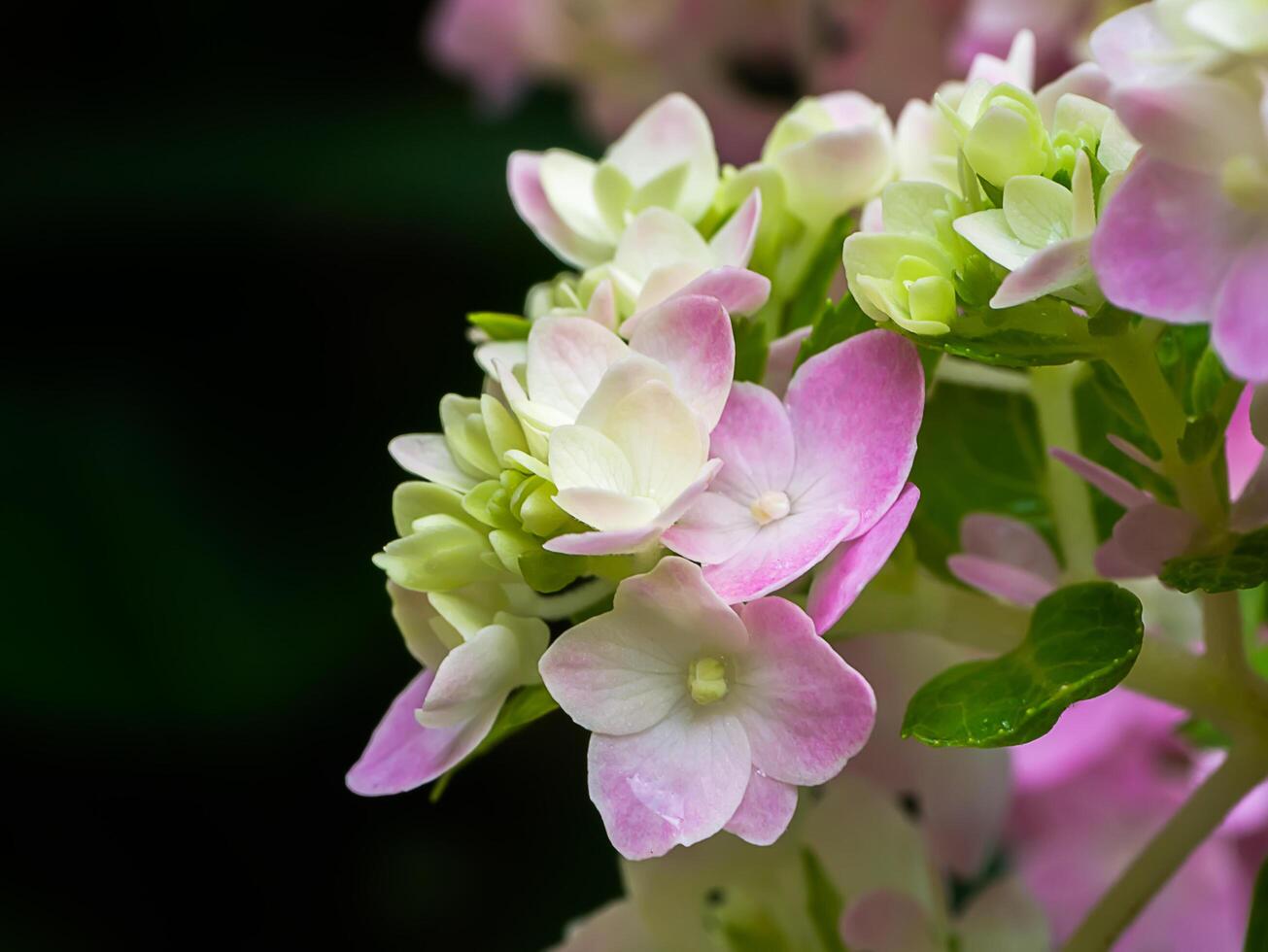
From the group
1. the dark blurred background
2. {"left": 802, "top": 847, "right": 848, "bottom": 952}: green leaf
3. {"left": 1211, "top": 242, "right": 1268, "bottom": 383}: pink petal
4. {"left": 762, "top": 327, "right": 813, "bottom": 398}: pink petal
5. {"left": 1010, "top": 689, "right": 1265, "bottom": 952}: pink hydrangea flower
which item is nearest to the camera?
{"left": 1211, "top": 242, "right": 1268, "bottom": 383}: pink petal

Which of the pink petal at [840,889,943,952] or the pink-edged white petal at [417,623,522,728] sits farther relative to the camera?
the pink petal at [840,889,943,952]

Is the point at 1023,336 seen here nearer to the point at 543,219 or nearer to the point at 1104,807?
→ the point at 543,219

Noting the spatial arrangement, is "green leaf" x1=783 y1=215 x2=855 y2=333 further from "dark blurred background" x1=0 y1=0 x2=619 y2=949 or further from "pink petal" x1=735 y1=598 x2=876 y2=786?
"dark blurred background" x1=0 y1=0 x2=619 y2=949

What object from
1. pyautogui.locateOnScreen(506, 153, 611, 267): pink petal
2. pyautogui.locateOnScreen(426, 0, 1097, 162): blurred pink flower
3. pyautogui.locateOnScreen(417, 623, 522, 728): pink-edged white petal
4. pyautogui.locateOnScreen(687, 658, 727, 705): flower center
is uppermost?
pyautogui.locateOnScreen(426, 0, 1097, 162): blurred pink flower

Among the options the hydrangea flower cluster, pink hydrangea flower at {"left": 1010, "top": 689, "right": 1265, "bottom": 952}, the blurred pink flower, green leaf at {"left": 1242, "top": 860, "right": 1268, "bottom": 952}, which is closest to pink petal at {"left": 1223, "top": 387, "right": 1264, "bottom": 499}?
the hydrangea flower cluster

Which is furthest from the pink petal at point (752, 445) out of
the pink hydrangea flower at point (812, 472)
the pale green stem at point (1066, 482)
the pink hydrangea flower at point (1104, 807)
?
the pink hydrangea flower at point (1104, 807)

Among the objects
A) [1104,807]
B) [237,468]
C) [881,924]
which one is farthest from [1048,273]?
[237,468]

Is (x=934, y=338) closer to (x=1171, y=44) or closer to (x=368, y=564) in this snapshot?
(x=1171, y=44)
